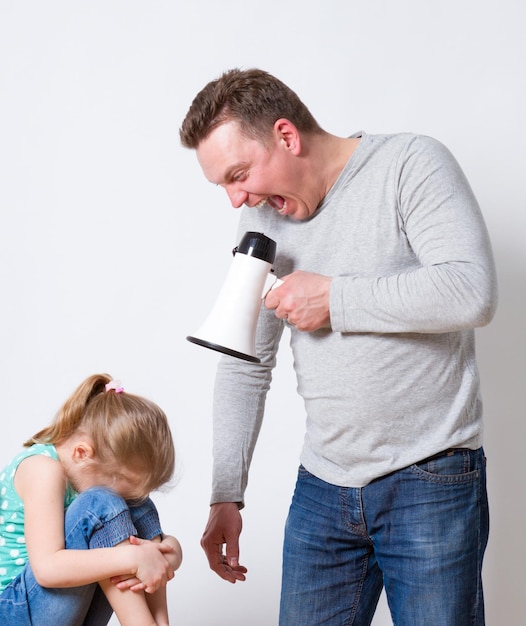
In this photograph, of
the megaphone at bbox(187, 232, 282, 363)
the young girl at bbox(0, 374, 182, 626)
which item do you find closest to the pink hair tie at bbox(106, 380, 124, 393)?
the young girl at bbox(0, 374, 182, 626)

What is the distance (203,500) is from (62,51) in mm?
1525

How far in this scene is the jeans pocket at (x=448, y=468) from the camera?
61.2 inches

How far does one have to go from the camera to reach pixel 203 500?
273cm

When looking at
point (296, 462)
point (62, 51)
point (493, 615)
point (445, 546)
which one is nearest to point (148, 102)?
point (62, 51)

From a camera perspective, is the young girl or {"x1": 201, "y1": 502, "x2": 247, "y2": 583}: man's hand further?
{"x1": 201, "y1": 502, "x2": 247, "y2": 583}: man's hand

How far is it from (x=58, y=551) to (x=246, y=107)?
36.3 inches

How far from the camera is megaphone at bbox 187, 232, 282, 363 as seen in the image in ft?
5.05

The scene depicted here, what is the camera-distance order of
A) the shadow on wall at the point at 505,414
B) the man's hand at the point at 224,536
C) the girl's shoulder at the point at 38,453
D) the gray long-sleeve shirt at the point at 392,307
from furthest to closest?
the shadow on wall at the point at 505,414, the man's hand at the point at 224,536, the girl's shoulder at the point at 38,453, the gray long-sleeve shirt at the point at 392,307

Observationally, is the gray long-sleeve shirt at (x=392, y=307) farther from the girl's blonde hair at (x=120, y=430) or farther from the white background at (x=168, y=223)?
the white background at (x=168, y=223)

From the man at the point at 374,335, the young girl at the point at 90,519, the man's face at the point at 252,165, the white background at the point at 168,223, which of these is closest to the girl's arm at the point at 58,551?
the young girl at the point at 90,519

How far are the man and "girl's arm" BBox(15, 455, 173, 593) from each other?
0.33m

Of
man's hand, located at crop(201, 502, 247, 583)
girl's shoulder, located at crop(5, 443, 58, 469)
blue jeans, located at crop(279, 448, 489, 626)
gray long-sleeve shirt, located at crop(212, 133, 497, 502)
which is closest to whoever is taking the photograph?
gray long-sleeve shirt, located at crop(212, 133, 497, 502)

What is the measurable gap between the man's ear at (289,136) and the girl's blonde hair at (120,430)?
60cm

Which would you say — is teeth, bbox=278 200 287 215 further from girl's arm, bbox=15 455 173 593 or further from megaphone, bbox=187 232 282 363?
girl's arm, bbox=15 455 173 593
